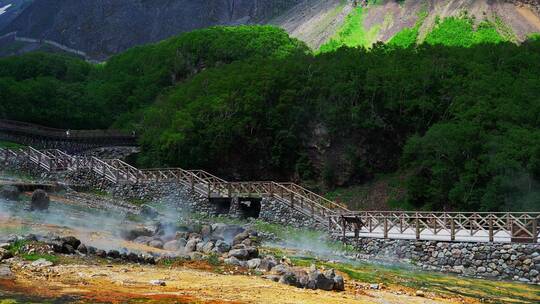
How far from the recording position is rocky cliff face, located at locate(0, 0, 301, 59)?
175 meters

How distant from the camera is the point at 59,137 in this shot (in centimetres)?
6800

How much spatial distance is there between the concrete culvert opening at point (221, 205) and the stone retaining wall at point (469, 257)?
507 inches

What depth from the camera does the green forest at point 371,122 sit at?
139ft

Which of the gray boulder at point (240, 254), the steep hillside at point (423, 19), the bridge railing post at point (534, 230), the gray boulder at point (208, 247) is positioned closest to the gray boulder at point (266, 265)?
the gray boulder at point (240, 254)

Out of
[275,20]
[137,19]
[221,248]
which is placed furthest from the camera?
[137,19]

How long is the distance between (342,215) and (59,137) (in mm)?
40726

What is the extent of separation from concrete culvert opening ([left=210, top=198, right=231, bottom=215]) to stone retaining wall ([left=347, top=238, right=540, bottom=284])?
42.2 feet

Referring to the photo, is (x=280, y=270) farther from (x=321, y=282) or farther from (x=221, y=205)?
(x=221, y=205)

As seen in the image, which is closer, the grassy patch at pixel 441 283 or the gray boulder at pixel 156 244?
the grassy patch at pixel 441 283

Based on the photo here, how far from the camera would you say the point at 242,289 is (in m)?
17.3

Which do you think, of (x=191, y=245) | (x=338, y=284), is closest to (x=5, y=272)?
(x=338, y=284)

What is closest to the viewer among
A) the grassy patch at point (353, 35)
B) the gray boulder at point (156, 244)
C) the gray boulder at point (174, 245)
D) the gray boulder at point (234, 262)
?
the gray boulder at point (234, 262)

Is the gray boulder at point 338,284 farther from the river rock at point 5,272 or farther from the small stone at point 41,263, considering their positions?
the river rock at point 5,272

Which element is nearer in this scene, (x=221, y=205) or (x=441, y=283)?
(x=441, y=283)
